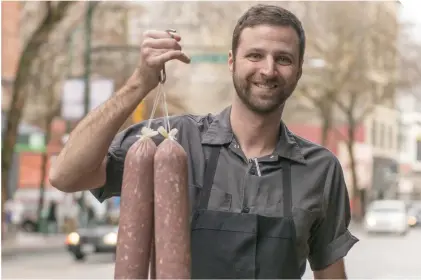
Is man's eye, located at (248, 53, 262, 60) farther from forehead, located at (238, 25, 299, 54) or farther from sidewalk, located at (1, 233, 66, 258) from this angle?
sidewalk, located at (1, 233, 66, 258)

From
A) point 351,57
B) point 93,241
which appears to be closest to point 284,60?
point 93,241

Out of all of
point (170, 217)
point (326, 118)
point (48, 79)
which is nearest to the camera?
point (170, 217)

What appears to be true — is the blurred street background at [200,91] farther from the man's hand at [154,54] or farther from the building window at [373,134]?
the man's hand at [154,54]

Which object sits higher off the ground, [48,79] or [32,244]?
[48,79]

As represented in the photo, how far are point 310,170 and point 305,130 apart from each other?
32563 mm

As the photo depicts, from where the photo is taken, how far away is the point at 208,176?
2502 mm

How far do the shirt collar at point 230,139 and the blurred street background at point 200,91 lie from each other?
45.5ft

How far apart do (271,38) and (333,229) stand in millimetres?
642

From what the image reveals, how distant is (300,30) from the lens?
2.44m

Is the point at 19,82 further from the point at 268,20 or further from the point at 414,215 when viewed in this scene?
the point at 268,20

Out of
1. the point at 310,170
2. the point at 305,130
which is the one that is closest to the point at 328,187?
the point at 310,170

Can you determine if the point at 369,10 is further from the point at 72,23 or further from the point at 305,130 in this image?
the point at 72,23

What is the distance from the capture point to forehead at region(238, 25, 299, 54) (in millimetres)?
2359

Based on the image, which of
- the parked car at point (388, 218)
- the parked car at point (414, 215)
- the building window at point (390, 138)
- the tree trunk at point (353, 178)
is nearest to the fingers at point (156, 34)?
the parked car at point (388, 218)
